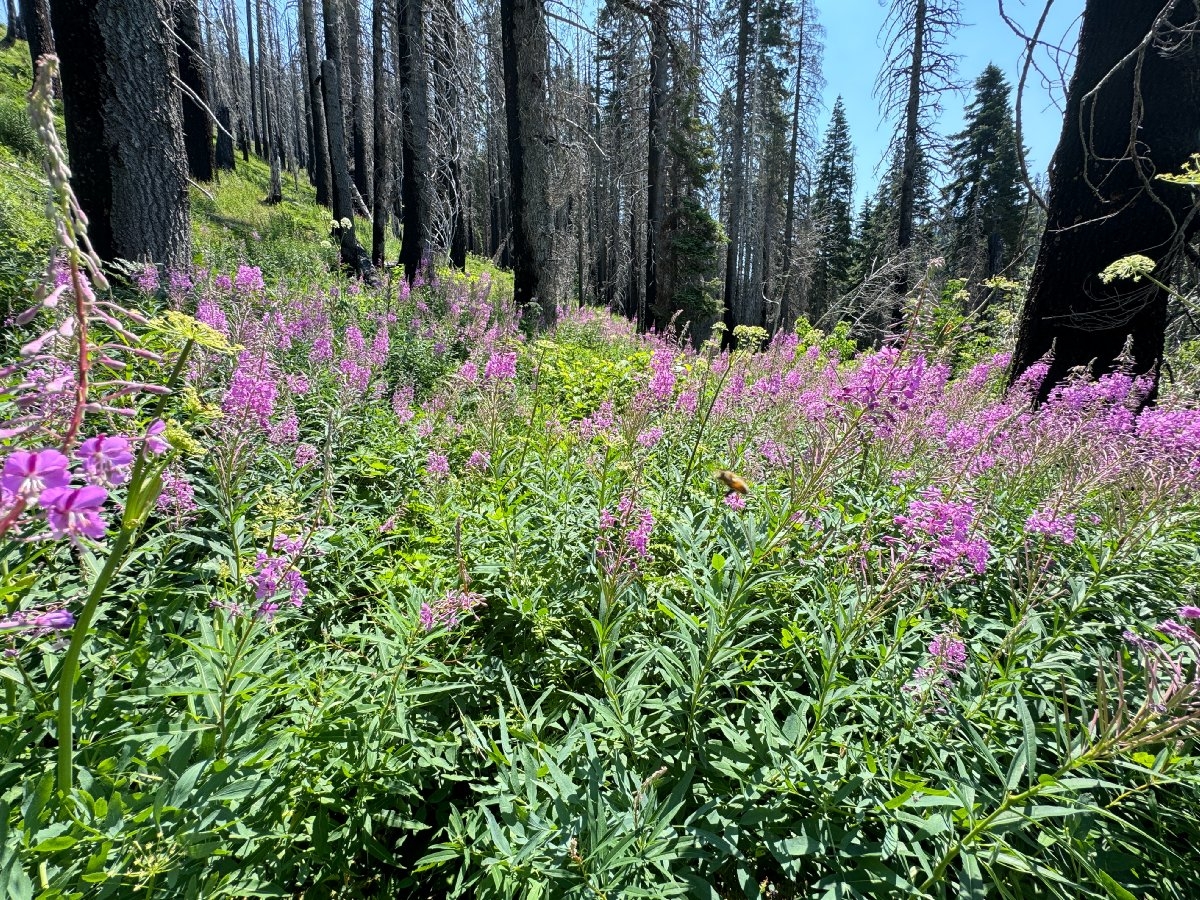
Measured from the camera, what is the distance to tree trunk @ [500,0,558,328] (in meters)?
7.48

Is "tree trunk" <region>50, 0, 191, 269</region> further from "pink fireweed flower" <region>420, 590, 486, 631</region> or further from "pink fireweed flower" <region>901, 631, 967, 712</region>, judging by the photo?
"pink fireweed flower" <region>901, 631, 967, 712</region>

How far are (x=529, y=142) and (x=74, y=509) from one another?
327 inches

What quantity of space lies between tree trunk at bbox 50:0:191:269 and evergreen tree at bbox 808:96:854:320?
4279cm

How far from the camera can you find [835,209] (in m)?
42.0

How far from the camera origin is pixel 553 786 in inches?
65.4

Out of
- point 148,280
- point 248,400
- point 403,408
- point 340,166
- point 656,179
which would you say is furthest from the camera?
Result: point 656,179

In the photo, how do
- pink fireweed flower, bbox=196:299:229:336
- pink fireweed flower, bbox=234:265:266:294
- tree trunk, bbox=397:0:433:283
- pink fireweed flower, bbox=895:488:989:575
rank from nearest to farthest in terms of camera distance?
1. pink fireweed flower, bbox=895:488:989:575
2. pink fireweed flower, bbox=196:299:229:336
3. pink fireweed flower, bbox=234:265:266:294
4. tree trunk, bbox=397:0:433:283

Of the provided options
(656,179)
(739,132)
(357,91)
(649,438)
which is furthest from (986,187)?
(649,438)

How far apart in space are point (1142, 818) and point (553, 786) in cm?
208

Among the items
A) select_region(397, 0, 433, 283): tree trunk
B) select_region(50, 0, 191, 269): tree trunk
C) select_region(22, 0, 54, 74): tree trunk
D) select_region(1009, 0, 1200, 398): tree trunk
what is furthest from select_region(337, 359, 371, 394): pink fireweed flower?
select_region(22, 0, 54, 74): tree trunk

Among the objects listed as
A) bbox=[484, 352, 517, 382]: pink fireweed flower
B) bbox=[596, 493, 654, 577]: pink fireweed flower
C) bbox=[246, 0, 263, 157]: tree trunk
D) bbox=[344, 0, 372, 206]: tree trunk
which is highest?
bbox=[246, 0, 263, 157]: tree trunk

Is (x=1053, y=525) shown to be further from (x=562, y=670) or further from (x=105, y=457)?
(x=105, y=457)

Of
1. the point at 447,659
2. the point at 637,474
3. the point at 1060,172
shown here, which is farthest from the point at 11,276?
the point at 1060,172

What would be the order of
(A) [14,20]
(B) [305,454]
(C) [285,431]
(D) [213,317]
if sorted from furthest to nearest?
(A) [14,20] → (D) [213,317] → (B) [305,454] → (C) [285,431]
